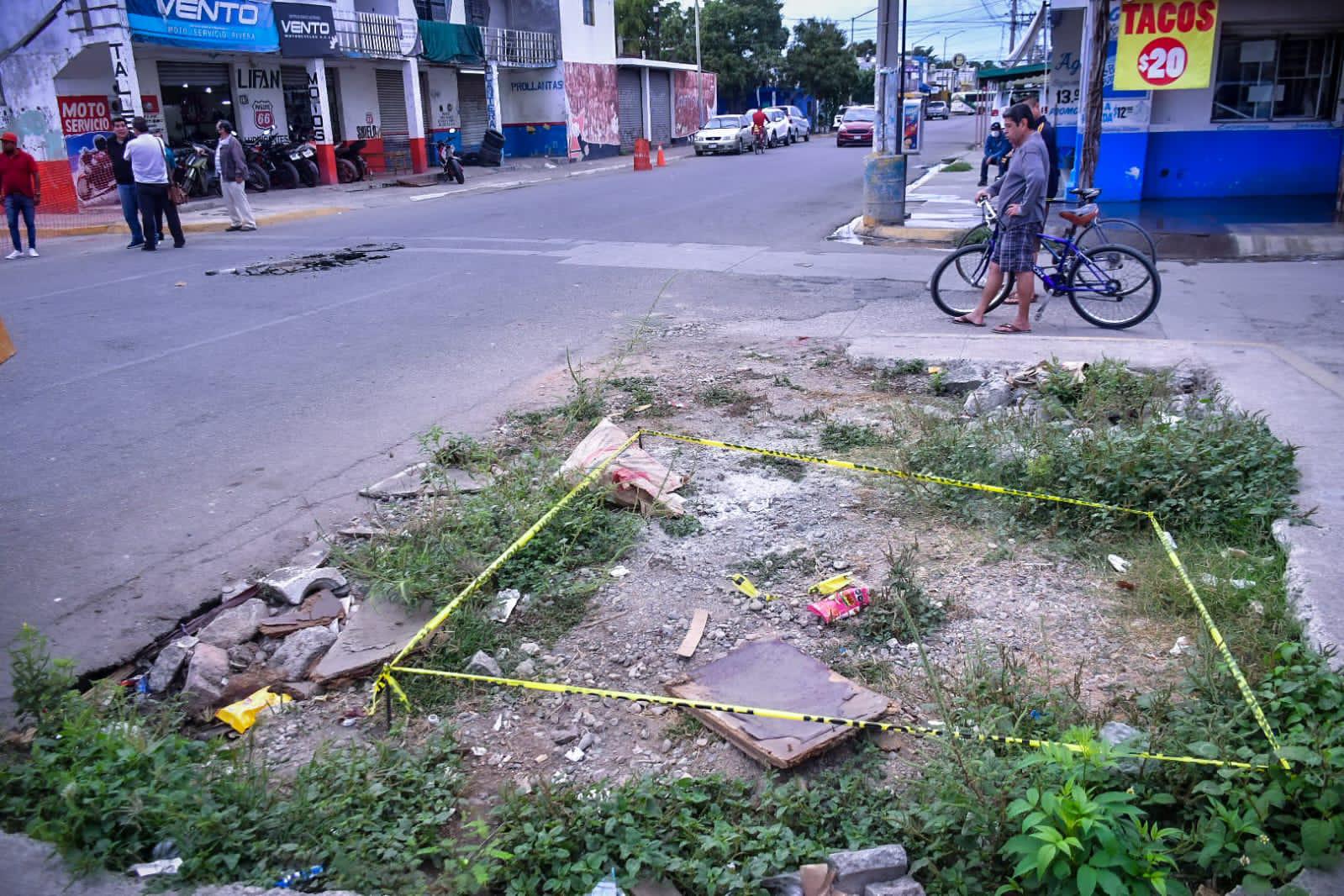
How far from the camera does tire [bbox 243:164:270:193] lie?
24.8 meters

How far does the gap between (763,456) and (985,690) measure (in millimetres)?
2777

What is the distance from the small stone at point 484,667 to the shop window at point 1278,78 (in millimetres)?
18856

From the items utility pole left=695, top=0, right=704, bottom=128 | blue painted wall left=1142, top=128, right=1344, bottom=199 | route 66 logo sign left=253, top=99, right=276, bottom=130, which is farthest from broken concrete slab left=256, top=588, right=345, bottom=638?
utility pole left=695, top=0, right=704, bottom=128

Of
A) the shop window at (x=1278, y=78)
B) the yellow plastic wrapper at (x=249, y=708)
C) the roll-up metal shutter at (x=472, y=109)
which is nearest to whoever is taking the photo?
the yellow plastic wrapper at (x=249, y=708)

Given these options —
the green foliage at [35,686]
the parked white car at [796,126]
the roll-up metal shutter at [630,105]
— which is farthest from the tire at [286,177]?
the parked white car at [796,126]

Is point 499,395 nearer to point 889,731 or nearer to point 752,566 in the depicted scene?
point 752,566

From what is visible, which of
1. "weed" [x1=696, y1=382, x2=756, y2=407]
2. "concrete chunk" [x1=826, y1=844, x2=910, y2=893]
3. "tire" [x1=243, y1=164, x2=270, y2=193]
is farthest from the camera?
"tire" [x1=243, y1=164, x2=270, y2=193]

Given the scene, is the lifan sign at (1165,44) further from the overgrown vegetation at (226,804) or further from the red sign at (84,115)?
the red sign at (84,115)

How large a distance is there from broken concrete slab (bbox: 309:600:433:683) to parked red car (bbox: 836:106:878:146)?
1618 inches

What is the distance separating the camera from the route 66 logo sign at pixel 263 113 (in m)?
27.1

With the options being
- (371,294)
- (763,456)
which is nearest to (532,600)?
(763,456)

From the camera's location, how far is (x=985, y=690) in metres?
3.57

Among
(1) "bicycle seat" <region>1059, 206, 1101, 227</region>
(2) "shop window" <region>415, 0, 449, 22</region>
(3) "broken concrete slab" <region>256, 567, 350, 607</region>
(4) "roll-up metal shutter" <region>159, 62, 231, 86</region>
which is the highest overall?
(2) "shop window" <region>415, 0, 449, 22</region>

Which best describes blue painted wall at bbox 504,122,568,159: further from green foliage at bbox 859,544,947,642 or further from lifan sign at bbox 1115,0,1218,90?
green foliage at bbox 859,544,947,642
